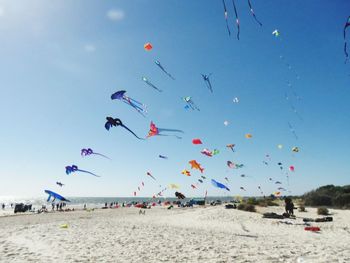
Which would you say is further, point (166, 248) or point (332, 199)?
point (332, 199)

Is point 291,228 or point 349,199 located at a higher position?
point 349,199

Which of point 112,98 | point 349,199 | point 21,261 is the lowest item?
point 21,261

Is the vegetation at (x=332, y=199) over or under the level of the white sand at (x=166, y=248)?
over

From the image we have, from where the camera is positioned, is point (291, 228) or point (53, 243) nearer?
point (53, 243)

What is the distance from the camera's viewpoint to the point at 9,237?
13.2 m

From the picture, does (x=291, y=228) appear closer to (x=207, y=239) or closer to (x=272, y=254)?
(x=207, y=239)

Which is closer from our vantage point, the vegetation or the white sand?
the white sand

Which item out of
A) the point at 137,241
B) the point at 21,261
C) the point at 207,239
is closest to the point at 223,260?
the point at 207,239

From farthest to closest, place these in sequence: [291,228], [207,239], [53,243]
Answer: [291,228]
[207,239]
[53,243]

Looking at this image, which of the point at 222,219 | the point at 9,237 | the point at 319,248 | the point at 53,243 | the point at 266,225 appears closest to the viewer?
the point at 319,248

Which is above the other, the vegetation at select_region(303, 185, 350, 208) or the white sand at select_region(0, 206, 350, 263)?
the vegetation at select_region(303, 185, 350, 208)

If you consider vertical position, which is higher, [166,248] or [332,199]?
[332,199]

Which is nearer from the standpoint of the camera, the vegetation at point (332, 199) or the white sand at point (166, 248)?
the white sand at point (166, 248)

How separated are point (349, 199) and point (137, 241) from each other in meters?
26.3
